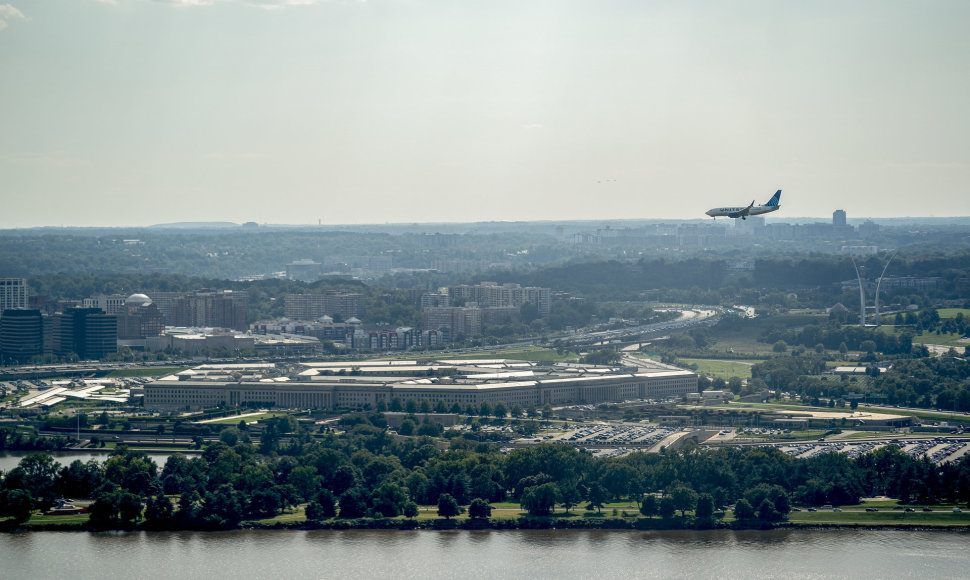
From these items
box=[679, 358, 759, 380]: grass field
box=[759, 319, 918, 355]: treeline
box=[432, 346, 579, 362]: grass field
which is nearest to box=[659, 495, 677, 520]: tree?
box=[679, 358, 759, 380]: grass field

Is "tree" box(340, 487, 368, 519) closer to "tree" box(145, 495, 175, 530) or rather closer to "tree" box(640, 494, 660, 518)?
"tree" box(145, 495, 175, 530)

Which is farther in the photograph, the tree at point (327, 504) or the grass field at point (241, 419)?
the grass field at point (241, 419)

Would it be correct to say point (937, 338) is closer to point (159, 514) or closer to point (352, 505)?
point (352, 505)

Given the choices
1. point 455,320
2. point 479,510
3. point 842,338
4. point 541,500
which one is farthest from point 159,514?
point 455,320

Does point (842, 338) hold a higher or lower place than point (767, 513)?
higher

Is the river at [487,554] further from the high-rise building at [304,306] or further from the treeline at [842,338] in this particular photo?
the high-rise building at [304,306]

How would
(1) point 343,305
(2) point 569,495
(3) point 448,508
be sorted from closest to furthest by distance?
1. (3) point 448,508
2. (2) point 569,495
3. (1) point 343,305

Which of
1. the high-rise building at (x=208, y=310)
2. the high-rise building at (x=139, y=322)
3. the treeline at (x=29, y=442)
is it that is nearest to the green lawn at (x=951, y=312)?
the high-rise building at (x=208, y=310)
